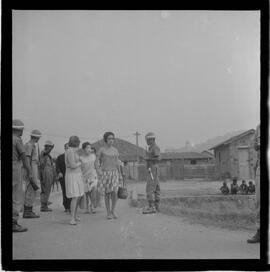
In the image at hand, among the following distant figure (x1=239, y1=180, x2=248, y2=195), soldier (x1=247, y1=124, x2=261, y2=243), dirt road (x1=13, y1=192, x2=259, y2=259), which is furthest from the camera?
distant figure (x1=239, y1=180, x2=248, y2=195)

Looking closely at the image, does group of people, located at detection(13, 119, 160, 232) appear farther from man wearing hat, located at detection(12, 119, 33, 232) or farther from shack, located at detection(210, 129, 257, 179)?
shack, located at detection(210, 129, 257, 179)

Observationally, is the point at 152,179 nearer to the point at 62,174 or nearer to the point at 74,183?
the point at 74,183

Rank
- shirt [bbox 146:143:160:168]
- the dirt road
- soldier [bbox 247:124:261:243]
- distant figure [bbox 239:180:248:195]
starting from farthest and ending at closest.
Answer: shirt [bbox 146:143:160:168] < distant figure [bbox 239:180:248:195] < soldier [bbox 247:124:261:243] < the dirt road

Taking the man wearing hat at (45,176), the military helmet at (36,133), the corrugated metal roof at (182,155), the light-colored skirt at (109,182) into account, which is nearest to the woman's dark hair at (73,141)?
the man wearing hat at (45,176)

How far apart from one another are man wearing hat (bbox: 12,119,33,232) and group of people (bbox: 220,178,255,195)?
253 cm

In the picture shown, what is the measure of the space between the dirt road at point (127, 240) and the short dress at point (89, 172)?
41 centimetres

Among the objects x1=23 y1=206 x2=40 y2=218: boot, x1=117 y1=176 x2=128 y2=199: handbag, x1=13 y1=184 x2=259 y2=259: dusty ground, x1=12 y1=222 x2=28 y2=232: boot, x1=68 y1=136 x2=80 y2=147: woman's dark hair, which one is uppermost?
x1=68 y1=136 x2=80 y2=147: woman's dark hair

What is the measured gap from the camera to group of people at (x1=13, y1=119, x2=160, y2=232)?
Answer: 5.26 meters

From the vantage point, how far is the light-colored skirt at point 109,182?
5.35 meters

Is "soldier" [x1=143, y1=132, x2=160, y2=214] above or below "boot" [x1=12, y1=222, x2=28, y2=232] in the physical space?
above

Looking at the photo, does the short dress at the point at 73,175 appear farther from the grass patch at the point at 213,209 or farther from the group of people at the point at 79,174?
the grass patch at the point at 213,209

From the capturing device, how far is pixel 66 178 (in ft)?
17.5

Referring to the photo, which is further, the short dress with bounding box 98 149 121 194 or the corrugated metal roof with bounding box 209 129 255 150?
the short dress with bounding box 98 149 121 194

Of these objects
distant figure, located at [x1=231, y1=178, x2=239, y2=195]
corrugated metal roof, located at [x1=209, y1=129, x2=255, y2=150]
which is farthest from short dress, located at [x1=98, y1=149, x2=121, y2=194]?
distant figure, located at [x1=231, y1=178, x2=239, y2=195]
